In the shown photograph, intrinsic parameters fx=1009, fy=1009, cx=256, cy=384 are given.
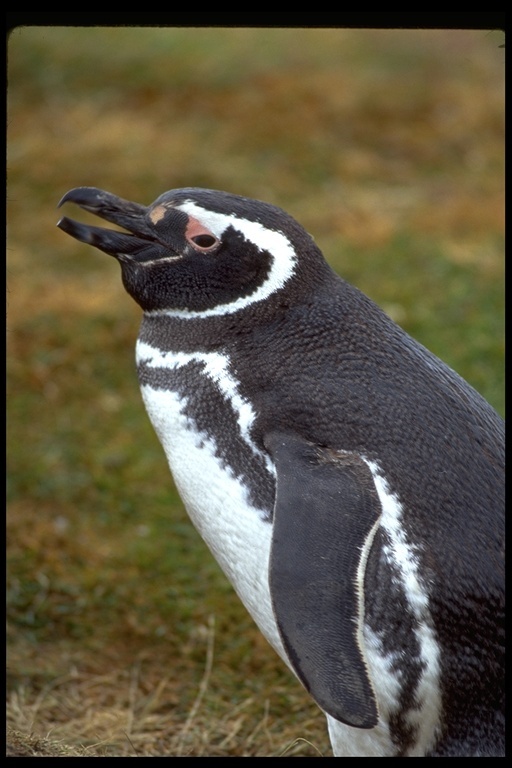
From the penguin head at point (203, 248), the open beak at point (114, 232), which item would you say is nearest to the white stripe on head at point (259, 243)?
the penguin head at point (203, 248)

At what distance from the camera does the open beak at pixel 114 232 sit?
249 cm

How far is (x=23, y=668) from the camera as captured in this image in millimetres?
3246

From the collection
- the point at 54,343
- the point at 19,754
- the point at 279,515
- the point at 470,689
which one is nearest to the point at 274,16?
the point at 279,515

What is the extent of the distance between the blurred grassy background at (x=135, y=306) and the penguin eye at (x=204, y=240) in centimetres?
131

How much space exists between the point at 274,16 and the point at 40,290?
3.32 metres

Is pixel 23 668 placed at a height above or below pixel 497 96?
below

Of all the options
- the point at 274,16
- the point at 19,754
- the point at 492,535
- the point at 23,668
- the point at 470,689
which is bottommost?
the point at 23,668

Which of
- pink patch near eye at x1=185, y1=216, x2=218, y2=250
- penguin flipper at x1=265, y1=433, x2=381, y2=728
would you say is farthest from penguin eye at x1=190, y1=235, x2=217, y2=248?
penguin flipper at x1=265, y1=433, x2=381, y2=728

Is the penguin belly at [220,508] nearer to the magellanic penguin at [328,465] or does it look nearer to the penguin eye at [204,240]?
the magellanic penguin at [328,465]

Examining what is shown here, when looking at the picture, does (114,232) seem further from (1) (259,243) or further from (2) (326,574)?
(2) (326,574)

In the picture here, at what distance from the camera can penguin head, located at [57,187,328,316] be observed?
2434 mm

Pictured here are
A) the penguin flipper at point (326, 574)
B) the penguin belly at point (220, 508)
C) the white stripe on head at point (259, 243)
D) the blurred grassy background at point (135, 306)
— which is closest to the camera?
the penguin flipper at point (326, 574)

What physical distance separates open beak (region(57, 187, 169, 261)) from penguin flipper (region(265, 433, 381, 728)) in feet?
2.18

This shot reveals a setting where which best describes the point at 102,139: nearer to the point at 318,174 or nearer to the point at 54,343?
the point at 318,174
